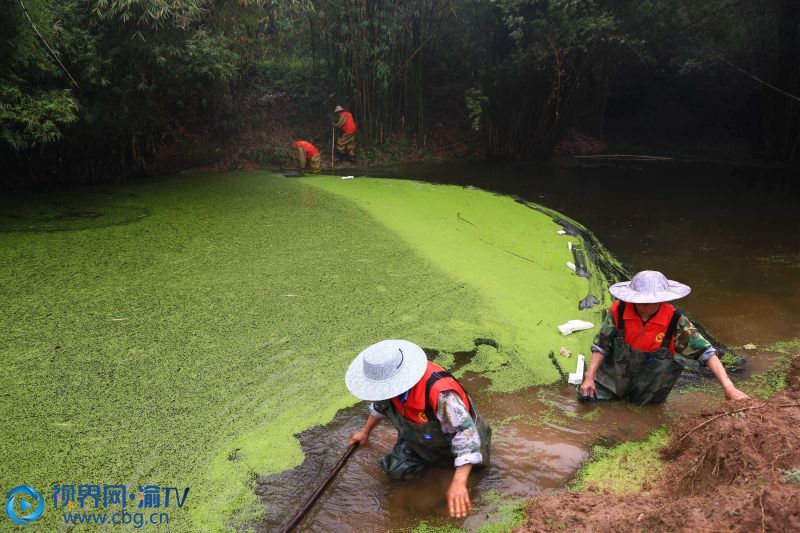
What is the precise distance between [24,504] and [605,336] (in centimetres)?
235

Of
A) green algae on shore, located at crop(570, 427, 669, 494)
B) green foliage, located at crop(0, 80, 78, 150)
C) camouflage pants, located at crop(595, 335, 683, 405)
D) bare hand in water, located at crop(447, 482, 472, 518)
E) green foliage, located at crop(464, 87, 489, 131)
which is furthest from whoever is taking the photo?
green foliage, located at crop(464, 87, 489, 131)

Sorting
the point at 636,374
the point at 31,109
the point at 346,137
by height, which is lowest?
the point at 636,374

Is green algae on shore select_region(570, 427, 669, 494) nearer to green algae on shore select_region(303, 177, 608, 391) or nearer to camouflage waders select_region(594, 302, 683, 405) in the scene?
camouflage waders select_region(594, 302, 683, 405)

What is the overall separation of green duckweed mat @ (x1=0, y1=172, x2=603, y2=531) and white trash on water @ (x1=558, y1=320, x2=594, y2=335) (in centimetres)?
6

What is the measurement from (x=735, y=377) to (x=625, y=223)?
341 centimetres

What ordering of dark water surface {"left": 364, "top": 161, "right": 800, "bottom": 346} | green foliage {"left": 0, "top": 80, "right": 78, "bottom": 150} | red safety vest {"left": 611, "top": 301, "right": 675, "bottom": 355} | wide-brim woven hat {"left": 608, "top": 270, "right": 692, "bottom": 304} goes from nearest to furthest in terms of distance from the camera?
1. wide-brim woven hat {"left": 608, "top": 270, "right": 692, "bottom": 304}
2. red safety vest {"left": 611, "top": 301, "right": 675, "bottom": 355}
3. dark water surface {"left": 364, "top": 161, "right": 800, "bottom": 346}
4. green foliage {"left": 0, "top": 80, "right": 78, "bottom": 150}

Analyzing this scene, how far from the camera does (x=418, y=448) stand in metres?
2.10

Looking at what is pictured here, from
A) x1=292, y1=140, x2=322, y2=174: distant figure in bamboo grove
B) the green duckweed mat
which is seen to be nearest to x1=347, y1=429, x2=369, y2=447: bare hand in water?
the green duckweed mat

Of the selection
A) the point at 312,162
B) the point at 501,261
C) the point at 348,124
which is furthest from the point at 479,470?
the point at 348,124

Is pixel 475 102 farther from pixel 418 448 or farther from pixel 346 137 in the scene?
pixel 418 448

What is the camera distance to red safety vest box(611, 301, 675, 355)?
7.81 ft

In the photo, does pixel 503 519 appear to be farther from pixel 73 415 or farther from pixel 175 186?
pixel 175 186

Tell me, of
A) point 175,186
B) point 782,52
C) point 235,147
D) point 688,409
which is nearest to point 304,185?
point 175,186

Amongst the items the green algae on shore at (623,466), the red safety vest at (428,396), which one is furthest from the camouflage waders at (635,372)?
the red safety vest at (428,396)
